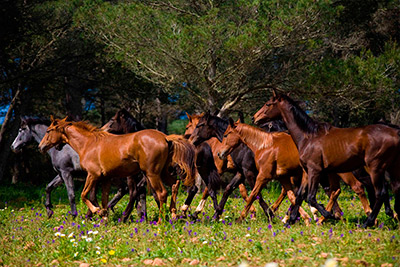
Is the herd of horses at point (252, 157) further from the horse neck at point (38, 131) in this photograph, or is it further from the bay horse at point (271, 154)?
the horse neck at point (38, 131)

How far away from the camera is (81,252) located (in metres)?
6.47

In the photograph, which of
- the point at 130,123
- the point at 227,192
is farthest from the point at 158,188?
the point at 130,123

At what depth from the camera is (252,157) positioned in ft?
32.2

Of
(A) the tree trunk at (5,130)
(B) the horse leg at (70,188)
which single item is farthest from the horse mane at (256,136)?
(A) the tree trunk at (5,130)

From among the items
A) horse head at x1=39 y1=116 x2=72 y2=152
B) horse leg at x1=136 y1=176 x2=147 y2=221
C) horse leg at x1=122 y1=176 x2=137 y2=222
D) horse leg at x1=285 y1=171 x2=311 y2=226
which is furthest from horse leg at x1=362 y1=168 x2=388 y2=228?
horse head at x1=39 y1=116 x2=72 y2=152

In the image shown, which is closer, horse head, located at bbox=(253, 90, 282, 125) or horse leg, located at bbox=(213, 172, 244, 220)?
horse head, located at bbox=(253, 90, 282, 125)

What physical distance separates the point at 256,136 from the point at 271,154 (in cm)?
51

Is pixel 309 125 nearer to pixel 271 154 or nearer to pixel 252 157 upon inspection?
pixel 271 154

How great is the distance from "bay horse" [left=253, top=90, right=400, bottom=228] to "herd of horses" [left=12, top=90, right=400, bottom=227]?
15 millimetres

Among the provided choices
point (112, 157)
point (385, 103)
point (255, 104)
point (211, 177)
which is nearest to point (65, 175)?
point (112, 157)

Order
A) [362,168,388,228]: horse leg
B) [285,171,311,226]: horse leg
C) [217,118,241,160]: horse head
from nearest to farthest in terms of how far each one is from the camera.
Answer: [362,168,388,228]: horse leg
[285,171,311,226]: horse leg
[217,118,241,160]: horse head

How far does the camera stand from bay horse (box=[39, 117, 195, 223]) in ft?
28.3

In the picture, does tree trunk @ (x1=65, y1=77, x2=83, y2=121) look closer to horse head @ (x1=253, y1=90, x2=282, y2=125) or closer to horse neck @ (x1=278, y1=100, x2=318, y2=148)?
horse head @ (x1=253, y1=90, x2=282, y2=125)

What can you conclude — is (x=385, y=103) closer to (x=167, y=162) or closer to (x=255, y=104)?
(x=255, y=104)
